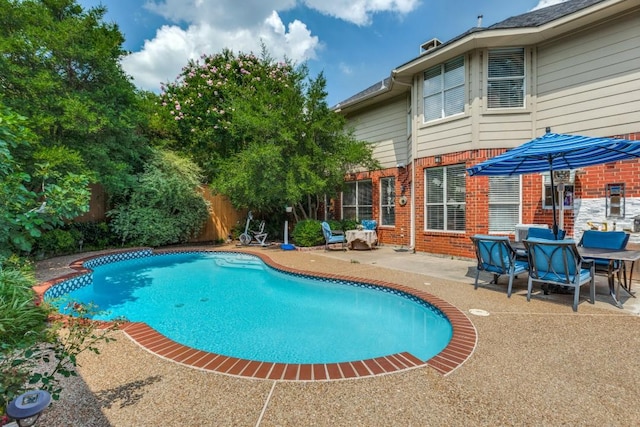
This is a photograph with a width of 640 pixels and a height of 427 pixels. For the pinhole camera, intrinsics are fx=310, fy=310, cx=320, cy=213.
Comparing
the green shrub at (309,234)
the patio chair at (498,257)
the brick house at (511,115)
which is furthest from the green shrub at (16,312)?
the brick house at (511,115)

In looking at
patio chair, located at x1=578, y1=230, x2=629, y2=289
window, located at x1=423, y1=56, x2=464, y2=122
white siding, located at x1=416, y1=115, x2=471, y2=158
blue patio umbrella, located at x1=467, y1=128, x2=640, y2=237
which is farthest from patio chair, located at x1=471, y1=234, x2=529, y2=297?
window, located at x1=423, y1=56, x2=464, y2=122

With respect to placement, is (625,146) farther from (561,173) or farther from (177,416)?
(177,416)

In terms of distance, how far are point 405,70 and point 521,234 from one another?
19.9 ft

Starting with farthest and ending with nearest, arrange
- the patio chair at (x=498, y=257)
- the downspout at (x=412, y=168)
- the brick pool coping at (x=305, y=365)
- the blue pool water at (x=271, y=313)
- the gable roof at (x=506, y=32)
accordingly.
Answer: the downspout at (x=412, y=168) → the gable roof at (x=506, y=32) → the patio chair at (x=498, y=257) → the blue pool water at (x=271, y=313) → the brick pool coping at (x=305, y=365)

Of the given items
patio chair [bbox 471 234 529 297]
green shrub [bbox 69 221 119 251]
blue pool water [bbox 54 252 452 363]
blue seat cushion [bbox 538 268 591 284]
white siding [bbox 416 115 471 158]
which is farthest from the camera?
green shrub [bbox 69 221 119 251]

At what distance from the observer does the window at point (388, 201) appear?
11.9 m

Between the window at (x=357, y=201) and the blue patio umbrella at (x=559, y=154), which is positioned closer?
the blue patio umbrella at (x=559, y=154)

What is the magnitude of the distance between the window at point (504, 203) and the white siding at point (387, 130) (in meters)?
3.36

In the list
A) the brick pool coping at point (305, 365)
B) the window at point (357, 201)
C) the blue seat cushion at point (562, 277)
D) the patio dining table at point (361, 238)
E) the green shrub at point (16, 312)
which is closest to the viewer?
the brick pool coping at point (305, 365)

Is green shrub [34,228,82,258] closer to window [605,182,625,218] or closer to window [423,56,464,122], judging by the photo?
window [423,56,464,122]

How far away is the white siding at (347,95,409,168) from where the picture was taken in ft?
38.1

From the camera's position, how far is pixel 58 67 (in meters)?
9.03

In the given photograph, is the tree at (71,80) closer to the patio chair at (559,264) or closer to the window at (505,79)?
the patio chair at (559,264)

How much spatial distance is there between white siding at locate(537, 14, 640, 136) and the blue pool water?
6.61 meters
